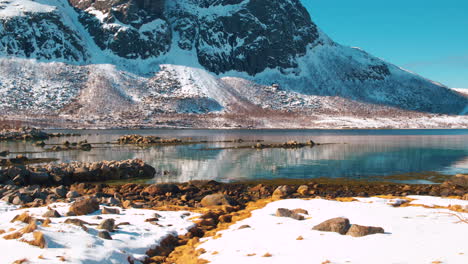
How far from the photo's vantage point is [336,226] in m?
10.5

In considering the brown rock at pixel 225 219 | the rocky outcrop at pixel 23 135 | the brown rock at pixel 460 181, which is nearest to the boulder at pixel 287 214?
the brown rock at pixel 225 219

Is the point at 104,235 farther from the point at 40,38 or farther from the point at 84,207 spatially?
the point at 40,38

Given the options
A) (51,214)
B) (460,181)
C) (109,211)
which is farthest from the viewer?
(460,181)

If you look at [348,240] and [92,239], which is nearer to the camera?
[348,240]

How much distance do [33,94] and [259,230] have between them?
476 ft

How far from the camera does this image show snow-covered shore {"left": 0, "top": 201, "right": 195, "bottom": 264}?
8.64 metres

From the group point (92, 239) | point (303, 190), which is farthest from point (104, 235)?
point (303, 190)

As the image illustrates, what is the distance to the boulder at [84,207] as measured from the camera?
13148 mm

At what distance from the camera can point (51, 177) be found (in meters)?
25.2

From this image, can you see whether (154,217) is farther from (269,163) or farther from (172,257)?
(269,163)

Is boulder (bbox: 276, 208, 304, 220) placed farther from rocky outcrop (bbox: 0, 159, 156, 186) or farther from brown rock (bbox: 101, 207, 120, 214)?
rocky outcrop (bbox: 0, 159, 156, 186)

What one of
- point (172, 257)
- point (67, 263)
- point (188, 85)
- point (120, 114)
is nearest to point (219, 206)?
point (172, 257)

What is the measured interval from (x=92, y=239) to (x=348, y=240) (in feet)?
21.8

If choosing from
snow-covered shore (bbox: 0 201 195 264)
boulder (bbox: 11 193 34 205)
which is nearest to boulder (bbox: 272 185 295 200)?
snow-covered shore (bbox: 0 201 195 264)
